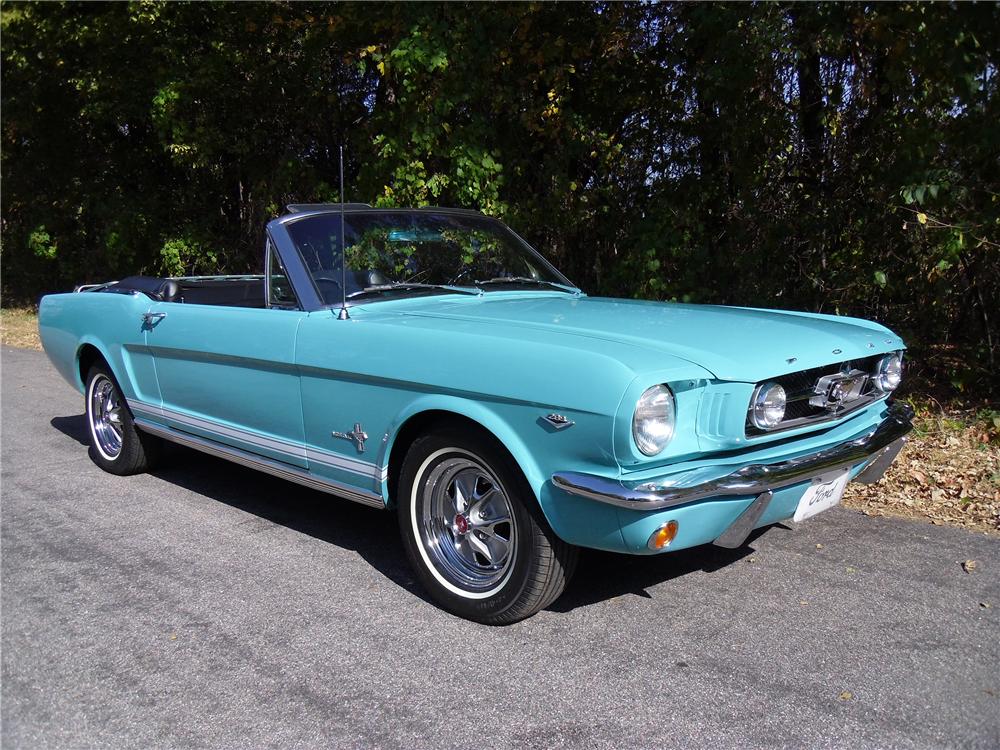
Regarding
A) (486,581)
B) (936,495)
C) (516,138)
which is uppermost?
(516,138)

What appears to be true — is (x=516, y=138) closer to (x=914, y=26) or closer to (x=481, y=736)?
(x=914, y=26)

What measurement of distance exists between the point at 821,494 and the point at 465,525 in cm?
138

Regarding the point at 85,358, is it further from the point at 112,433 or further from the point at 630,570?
the point at 630,570

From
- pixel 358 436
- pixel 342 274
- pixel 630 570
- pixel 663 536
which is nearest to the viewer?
pixel 663 536

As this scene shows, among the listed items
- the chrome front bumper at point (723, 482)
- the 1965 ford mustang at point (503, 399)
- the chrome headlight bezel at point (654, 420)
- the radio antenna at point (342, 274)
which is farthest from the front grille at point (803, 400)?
the radio antenna at point (342, 274)

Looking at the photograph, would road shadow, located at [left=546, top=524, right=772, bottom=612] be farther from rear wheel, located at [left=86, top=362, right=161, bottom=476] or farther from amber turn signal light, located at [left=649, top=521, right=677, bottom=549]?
rear wheel, located at [left=86, top=362, right=161, bottom=476]

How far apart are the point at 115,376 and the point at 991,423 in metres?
5.72

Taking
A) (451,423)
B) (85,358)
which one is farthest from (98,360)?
(451,423)

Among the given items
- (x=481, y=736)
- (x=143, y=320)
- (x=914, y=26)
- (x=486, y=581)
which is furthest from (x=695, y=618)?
(x=914, y=26)

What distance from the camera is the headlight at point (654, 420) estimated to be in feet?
9.52

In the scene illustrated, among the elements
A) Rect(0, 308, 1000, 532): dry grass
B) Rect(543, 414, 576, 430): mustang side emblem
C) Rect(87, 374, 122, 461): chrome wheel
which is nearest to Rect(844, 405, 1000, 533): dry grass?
Rect(0, 308, 1000, 532): dry grass

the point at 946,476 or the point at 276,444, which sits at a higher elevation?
the point at 276,444

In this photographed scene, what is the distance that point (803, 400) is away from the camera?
3.38 m

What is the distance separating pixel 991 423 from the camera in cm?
598
